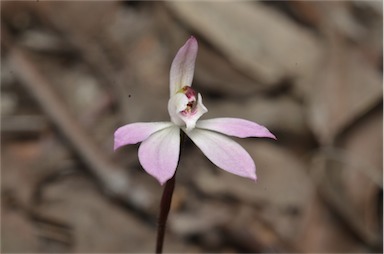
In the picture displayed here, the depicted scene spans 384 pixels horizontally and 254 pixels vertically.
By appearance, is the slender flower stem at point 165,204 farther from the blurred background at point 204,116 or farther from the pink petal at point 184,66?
the blurred background at point 204,116

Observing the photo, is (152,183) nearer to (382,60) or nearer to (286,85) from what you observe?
(286,85)

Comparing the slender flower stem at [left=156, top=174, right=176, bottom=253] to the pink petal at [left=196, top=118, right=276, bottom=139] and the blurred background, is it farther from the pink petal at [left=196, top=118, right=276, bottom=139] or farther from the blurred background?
the blurred background

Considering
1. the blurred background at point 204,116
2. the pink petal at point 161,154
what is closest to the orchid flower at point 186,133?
the pink petal at point 161,154

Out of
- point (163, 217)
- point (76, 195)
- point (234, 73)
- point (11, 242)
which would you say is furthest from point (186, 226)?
point (163, 217)

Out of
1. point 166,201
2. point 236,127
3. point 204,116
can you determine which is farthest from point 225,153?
point 204,116

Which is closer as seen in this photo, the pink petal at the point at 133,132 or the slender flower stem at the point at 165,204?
the pink petal at the point at 133,132

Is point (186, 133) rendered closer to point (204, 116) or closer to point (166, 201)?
point (166, 201)
